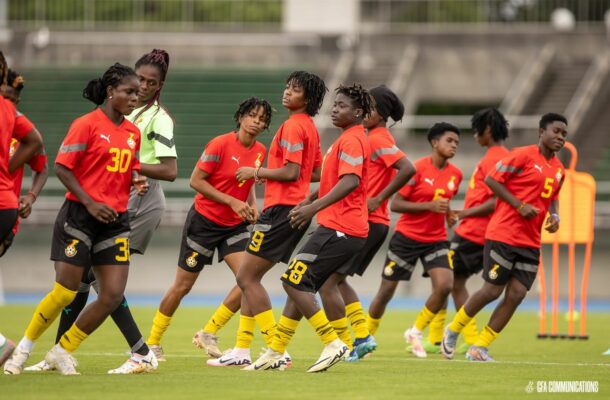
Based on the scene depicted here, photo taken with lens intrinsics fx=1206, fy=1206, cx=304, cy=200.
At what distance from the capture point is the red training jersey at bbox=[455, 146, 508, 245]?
42.3 feet

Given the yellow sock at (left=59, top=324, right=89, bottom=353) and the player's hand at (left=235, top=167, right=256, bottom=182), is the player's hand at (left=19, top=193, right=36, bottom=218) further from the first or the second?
the player's hand at (left=235, top=167, right=256, bottom=182)

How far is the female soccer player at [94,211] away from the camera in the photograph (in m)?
8.81

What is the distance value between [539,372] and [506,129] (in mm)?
4019

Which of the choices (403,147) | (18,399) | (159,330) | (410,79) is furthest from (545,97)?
(18,399)

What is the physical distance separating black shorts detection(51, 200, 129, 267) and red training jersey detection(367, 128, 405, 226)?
3040 millimetres

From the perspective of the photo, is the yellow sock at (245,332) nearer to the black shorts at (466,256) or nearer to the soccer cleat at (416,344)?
the soccer cleat at (416,344)

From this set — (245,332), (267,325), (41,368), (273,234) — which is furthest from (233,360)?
(41,368)

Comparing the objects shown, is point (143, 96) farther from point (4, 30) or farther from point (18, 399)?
point (4, 30)

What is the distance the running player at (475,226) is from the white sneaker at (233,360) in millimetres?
3209

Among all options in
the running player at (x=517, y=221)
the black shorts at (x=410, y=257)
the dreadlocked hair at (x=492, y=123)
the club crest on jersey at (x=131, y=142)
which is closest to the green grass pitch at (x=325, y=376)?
the running player at (x=517, y=221)

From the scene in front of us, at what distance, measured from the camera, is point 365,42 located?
1307 inches

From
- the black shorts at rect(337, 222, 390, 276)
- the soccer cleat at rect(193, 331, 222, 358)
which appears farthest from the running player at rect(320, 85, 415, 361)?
the soccer cleat at rect(193, 331, 222, 358)

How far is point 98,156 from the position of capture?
349 inches

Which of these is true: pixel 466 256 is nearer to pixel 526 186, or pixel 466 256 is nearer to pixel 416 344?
pixel 416 344
